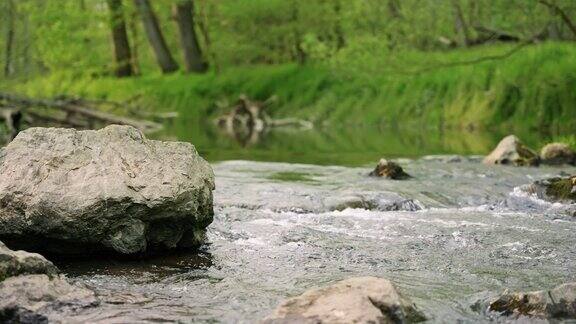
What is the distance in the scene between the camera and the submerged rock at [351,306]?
5.10m

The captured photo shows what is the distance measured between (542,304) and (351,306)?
1395 millimetres

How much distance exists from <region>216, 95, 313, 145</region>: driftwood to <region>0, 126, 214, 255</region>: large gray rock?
2015cm

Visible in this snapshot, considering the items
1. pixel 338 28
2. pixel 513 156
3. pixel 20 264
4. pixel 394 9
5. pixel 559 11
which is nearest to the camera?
pixel 20 264

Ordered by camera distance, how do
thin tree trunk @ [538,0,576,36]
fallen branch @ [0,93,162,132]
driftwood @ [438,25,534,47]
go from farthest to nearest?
driftwood @ [438,25,534,47]
fallen branch @ [0,93,162,132]
thin tree trunk @ [538,0,576,36]

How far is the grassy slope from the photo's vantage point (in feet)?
71.5

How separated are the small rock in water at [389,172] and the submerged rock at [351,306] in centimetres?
749

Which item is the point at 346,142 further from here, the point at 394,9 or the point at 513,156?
the point at 513,156

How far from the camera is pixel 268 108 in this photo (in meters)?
30.7

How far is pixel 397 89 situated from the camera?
27.3m

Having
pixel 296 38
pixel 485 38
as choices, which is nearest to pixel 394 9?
pixel 485 38

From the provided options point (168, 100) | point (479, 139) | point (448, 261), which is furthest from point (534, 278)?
point (168, 100)

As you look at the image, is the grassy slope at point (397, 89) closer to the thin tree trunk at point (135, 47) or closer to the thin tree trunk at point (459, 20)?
the thin tree trunk at point (459, 20)

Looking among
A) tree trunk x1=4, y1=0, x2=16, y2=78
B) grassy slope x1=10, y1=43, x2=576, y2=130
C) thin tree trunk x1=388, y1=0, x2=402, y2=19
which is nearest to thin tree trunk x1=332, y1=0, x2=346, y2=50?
grassy slope x1=10, y1=43, x2=576, y2=130

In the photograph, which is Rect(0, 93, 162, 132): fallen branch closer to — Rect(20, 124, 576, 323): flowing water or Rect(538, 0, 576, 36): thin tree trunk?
Rect(20, 124, 576, 323): flowing water
